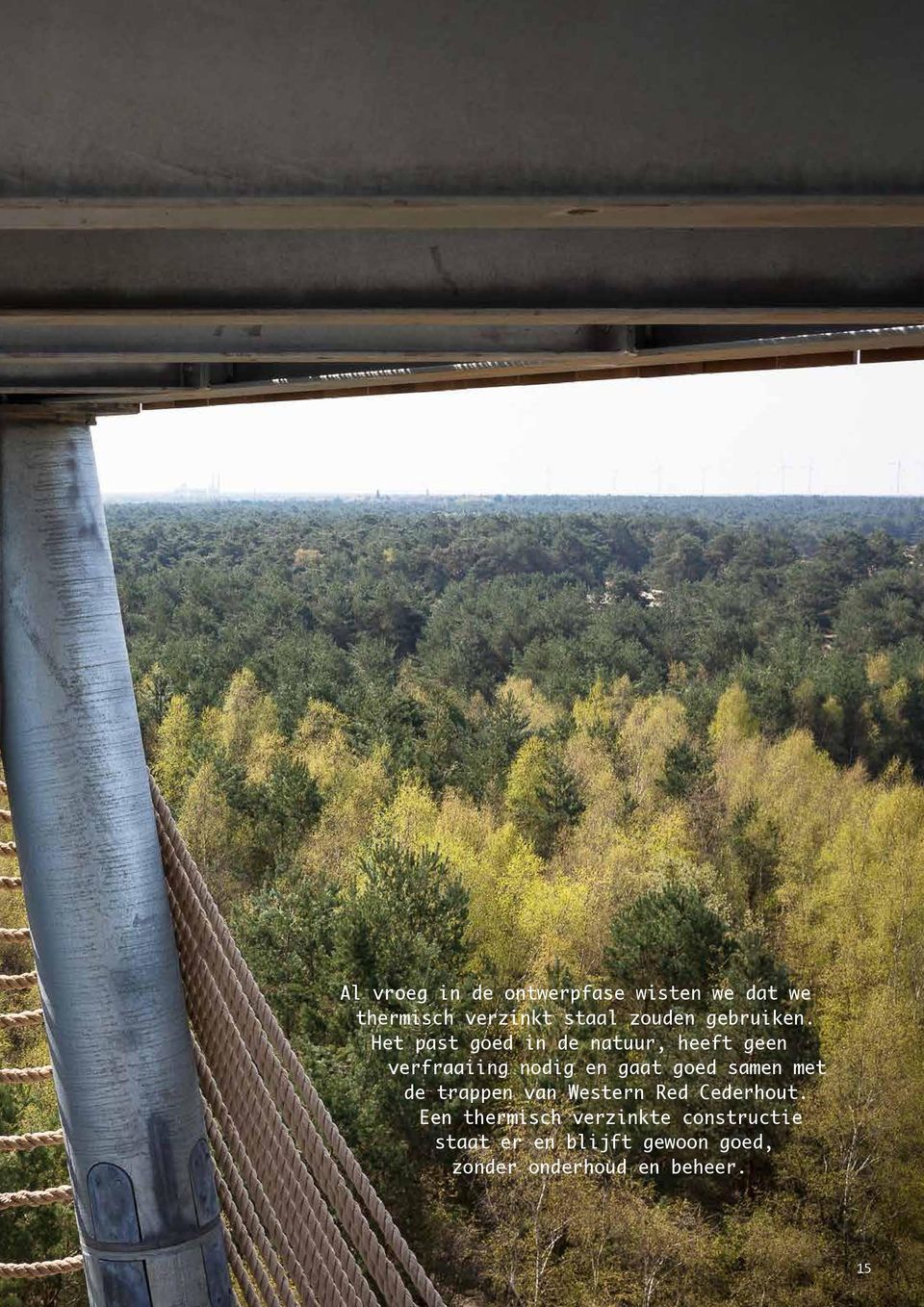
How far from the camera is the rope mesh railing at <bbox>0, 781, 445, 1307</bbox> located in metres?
3.64

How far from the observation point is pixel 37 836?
377 cm

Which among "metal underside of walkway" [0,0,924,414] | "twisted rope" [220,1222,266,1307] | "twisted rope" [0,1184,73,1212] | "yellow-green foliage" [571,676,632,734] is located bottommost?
"twisted rope" [220,1222,266,1307]

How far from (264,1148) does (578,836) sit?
2420 centimetres

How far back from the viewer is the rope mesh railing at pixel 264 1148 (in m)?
3.64

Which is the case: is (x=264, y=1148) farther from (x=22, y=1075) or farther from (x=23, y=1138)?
(x=23, y=1138)

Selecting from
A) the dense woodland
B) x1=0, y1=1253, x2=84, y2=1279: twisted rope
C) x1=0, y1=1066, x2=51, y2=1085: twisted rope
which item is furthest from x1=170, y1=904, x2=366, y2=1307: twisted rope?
the dense woodland

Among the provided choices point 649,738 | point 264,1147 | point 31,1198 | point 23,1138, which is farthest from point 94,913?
point 649,738

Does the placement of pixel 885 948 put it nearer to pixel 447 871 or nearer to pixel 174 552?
pixel 447 871

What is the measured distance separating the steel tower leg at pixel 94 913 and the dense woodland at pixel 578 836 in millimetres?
12520

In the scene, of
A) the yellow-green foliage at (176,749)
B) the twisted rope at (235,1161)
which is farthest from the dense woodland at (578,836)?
the twisted rope at (235,1161)

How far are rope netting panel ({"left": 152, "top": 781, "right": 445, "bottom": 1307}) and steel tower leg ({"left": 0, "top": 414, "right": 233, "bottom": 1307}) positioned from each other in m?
0.09

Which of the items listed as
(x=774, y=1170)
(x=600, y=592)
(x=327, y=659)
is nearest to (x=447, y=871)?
(x=774, y=1170)

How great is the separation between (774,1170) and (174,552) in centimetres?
4169

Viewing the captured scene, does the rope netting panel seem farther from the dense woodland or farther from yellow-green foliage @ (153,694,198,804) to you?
yellow-green foliage @ (153,694,198,804)
